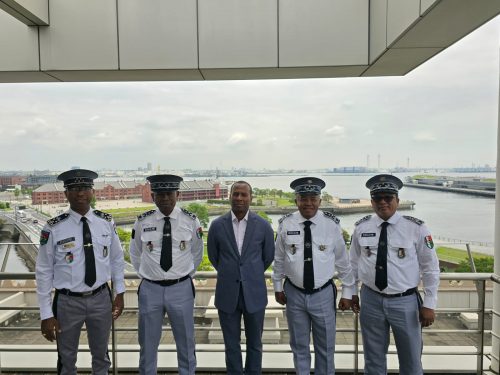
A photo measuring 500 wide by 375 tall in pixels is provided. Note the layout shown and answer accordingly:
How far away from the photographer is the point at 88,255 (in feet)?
7.30

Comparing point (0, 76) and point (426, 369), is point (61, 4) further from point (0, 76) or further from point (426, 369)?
point (426, 369)

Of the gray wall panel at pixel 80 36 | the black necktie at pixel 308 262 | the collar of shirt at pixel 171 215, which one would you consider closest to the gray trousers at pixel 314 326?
the black necktie at pixel 308 262

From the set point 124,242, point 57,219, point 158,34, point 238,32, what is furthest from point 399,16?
point 124,242

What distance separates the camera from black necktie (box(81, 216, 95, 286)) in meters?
2.20

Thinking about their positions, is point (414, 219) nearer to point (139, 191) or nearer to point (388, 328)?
point (388, 328)

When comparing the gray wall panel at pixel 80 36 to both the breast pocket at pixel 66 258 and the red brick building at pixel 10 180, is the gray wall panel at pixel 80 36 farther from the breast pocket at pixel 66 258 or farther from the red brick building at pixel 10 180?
the red brick building at pixel 10 180

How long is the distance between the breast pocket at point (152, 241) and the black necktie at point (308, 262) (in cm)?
97

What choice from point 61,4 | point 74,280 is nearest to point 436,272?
point 74,280

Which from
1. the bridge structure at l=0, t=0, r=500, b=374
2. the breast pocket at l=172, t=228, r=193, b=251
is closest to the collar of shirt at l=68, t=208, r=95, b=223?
the breast pocket at l=172, t=228, r=193, b=251

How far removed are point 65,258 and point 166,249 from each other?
619 mm

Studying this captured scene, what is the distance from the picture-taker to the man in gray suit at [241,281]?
2.30 meters

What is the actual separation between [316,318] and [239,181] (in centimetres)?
101

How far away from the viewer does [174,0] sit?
→ 2.88m

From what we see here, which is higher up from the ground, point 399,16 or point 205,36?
point 205,36
